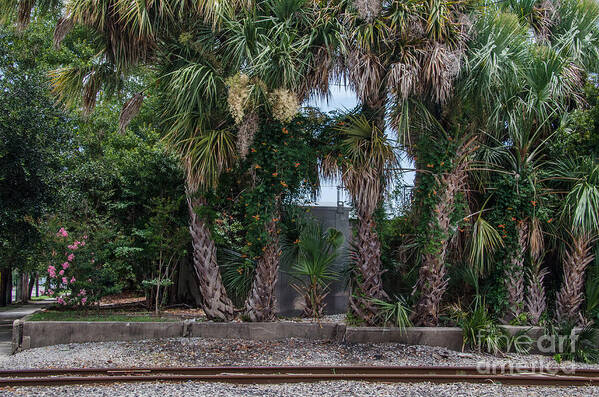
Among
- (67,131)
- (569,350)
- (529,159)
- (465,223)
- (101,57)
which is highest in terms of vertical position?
(101,57)

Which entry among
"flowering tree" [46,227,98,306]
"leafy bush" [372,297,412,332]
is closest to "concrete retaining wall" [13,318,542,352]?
"leafy bush" [372,297,412,332]

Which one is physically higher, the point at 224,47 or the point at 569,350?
the point at 224,47

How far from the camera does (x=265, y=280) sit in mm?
9328

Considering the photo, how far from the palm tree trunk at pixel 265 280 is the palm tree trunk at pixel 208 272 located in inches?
22.9

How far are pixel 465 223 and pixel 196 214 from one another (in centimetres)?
530

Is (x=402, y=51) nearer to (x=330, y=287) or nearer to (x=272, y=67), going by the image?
(x=272, y=67)

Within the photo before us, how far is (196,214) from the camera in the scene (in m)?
9.59

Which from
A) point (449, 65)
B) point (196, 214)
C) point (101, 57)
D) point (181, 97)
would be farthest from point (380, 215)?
point (101, 57)

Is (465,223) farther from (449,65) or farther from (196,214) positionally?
(196,214)

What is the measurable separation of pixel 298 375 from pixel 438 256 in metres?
3.72

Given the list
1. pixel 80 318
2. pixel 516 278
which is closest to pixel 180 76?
pixel 80 318

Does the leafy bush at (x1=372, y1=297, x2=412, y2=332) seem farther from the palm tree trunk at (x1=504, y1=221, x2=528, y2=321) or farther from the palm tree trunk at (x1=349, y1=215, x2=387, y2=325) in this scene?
the palm tree trunk at (x1=504, y1=221, x2=528, y2=321)

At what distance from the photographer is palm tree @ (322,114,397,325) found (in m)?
8.93

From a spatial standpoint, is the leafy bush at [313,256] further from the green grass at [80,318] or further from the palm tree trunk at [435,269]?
the green grass at [80,318]
